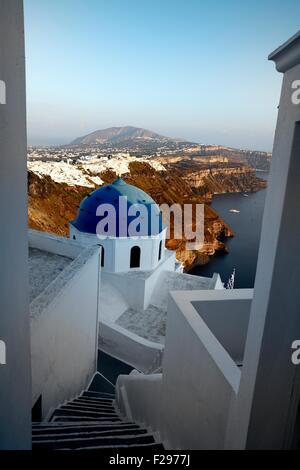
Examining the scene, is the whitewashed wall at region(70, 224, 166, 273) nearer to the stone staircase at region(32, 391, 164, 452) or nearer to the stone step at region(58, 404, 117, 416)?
the stone step at region(58, 404, 117, 416)

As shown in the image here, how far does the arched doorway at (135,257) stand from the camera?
11.4 metres

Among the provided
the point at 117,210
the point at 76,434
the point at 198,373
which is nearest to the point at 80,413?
the point at 76,434

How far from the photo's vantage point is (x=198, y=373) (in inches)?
119

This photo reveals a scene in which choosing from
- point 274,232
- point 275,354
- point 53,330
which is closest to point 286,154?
point 274,232

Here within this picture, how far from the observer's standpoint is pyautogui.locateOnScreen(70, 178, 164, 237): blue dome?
1127cm

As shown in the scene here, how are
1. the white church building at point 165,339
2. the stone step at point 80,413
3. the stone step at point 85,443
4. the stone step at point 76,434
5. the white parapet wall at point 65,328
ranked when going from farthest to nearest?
the stone step at point 80,413
the white parapet wall at point 65,328
the stone step at point 76,434
the stone step at point 85,443
the white church building at point 165,339

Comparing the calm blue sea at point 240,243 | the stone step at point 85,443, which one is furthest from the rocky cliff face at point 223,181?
the stone step at point 85,443

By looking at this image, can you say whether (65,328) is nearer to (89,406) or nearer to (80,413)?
(80,413)

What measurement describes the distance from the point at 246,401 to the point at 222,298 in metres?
1.96

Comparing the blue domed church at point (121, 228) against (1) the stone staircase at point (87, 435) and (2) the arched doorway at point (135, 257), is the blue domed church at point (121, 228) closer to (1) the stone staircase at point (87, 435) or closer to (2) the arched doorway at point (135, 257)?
(2) the arched doorway at point (135, 257)

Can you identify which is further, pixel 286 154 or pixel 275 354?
pixel 275 354

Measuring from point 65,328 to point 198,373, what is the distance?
339 centimetres

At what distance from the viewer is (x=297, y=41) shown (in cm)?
147
